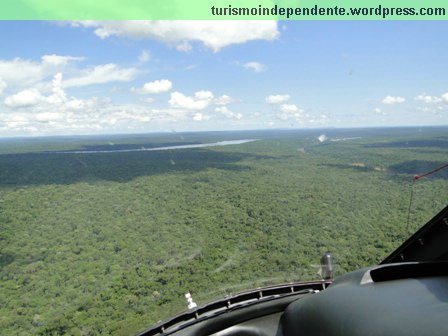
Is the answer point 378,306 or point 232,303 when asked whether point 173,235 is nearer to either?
point 232,303

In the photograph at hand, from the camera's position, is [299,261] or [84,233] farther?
[84,233]

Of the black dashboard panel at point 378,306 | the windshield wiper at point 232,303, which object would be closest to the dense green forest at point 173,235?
the windshield wiper at point 232,303

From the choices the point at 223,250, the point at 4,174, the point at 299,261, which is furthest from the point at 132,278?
the point at 4,174

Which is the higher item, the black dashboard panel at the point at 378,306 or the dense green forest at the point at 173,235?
the black dashboard panel at the point at 378,306

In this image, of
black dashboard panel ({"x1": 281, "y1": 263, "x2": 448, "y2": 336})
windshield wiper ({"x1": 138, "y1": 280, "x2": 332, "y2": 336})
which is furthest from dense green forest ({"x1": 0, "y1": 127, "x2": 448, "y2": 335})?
black dashboard panel ({"x1": 281, "y1": 263, "x2": 448, "y2": 336})

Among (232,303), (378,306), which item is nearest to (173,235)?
(232,303)

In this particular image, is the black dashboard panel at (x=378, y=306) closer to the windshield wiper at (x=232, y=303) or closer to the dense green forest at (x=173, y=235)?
the windshield wiper at (x=232, y=303)

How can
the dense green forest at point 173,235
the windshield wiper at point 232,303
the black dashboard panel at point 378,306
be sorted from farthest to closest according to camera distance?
the dense green forest at point 173,235 < the windshield wiper at point 232,303 < the black dashboard panel at point 378,306

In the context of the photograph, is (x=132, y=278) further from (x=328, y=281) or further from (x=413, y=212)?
(x=413, y=212)

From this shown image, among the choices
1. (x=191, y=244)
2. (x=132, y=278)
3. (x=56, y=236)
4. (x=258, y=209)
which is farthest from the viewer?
(x=258, y=209)
